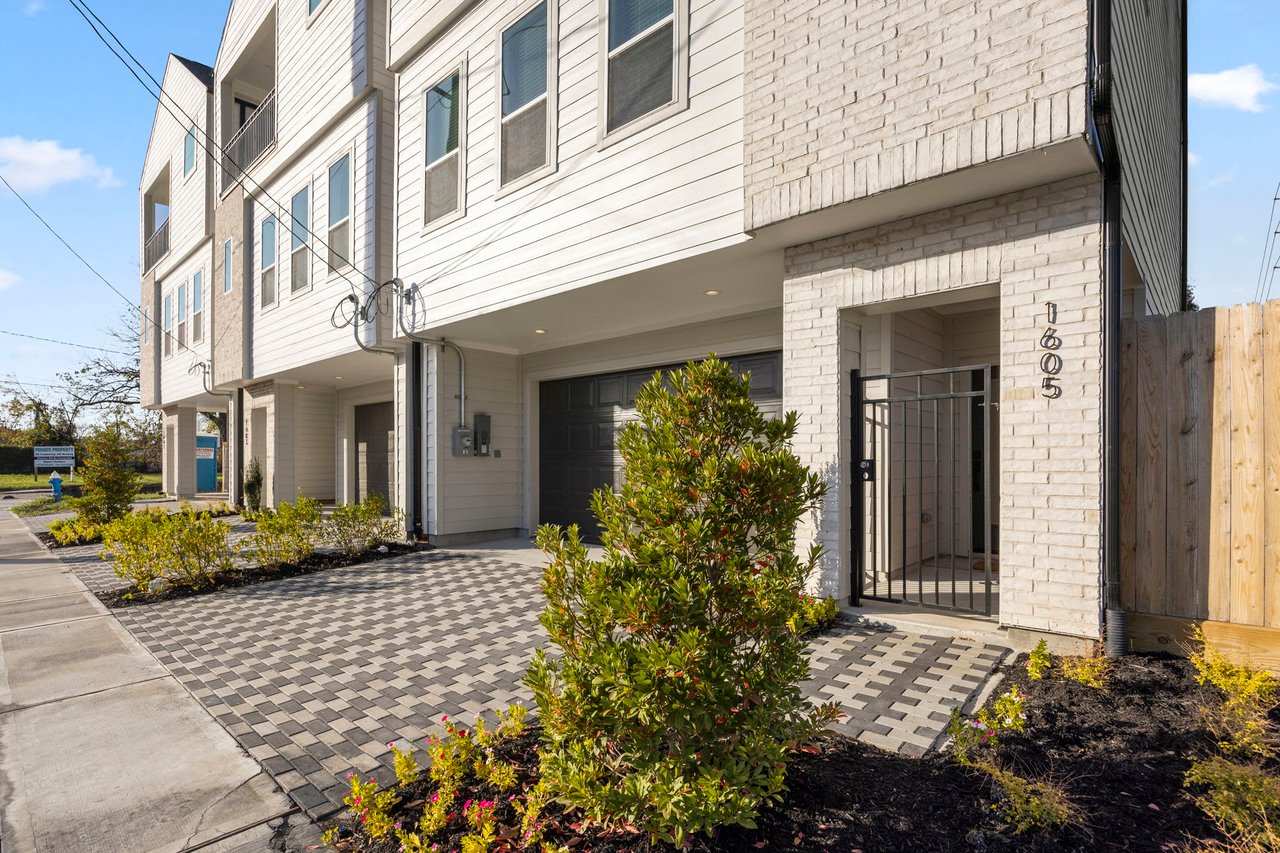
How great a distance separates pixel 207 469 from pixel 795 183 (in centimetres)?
2295

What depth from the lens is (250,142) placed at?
12.6 meters

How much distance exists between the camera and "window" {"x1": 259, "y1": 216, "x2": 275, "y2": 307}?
11.7 meters

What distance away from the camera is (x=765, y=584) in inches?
83.0

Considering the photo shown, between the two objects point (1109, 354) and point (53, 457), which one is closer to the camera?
point (1109, 354)

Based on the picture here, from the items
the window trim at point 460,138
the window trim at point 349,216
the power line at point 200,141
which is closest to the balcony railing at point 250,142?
the power line at point 200,141

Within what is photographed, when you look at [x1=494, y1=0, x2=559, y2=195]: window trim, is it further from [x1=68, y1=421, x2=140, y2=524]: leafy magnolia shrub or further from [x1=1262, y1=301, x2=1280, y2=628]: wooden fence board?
[x1=68, y1=421, x2=140, y2=524]: leafy magnolia shrub

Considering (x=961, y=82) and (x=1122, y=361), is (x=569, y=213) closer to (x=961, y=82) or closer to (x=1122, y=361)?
(x=961, y=82)

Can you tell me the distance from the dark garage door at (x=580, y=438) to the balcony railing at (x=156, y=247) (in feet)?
48.8

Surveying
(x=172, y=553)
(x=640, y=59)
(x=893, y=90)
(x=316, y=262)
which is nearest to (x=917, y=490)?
(x=893, y=90)

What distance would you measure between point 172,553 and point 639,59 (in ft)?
21.7

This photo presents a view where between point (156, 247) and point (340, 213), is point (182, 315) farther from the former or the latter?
point (340, 213)

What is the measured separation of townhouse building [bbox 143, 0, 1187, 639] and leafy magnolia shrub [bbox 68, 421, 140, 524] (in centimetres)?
268

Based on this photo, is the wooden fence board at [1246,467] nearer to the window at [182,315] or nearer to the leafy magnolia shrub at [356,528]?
the leafy magnolia shrub at [356,528]

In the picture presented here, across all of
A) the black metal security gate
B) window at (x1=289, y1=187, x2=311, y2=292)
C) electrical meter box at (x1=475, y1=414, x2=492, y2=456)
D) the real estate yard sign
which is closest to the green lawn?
the real estate yard sign
